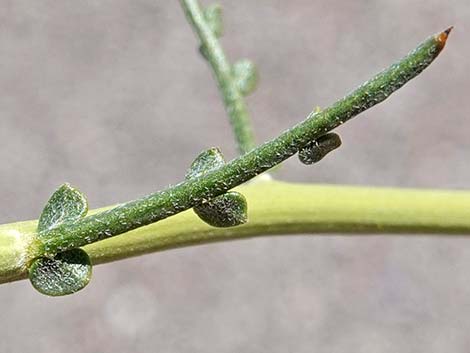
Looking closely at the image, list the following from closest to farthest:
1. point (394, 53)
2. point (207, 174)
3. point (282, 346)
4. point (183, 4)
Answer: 1. point (207, 174)
2. point (183, 4)
3. point (282, 346)
4. point (394, 53)

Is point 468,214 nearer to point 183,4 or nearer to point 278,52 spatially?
point 183,4

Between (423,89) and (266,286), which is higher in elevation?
(423,89)

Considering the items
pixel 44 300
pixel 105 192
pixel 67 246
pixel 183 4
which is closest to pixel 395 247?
pixel 105 192

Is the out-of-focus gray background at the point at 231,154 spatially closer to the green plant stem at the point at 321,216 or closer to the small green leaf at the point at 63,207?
the green plant stem at the point at 321,216

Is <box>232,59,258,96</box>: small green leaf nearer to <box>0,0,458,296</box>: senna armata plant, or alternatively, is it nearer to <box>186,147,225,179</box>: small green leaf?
<box>0,0,458,296</box>: senna armata plant

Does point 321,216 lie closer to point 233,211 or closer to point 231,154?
point 233,211

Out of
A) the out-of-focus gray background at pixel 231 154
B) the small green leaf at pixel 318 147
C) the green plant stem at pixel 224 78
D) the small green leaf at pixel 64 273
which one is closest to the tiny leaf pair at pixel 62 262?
the small green leaf at pixel 64 273

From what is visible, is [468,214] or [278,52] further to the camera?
[278,52]
